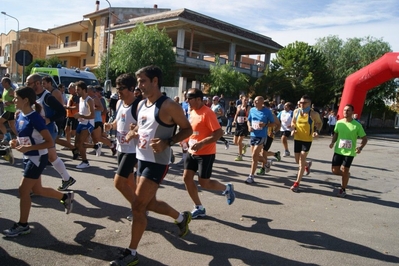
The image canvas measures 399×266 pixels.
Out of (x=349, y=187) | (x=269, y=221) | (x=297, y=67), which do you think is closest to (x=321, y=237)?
(x=269, y=221)

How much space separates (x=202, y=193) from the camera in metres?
6.91

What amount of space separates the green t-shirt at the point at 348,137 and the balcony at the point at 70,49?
38.0m

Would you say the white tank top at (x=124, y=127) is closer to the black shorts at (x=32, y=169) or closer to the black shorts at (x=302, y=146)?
the black shorts at (x=32, y=169)

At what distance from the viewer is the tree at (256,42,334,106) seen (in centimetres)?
3125

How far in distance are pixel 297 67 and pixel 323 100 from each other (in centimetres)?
470

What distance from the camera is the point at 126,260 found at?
367 cm

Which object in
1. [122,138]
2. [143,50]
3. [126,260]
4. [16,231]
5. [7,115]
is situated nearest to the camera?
[126,260]

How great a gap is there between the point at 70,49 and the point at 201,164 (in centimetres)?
4054

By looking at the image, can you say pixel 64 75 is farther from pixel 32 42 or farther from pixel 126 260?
pixel 32 42

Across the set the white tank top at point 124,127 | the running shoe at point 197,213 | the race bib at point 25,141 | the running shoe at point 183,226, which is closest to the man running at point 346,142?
Result: the running shoe at point 197,213

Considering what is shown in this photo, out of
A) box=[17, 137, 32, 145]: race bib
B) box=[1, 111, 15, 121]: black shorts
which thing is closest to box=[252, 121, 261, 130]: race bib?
box=[17, 137, 32, 145]: race bib

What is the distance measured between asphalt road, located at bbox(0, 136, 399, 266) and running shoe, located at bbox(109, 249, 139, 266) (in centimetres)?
17

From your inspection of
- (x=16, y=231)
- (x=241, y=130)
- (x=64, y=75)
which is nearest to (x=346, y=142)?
(x=241, y=130)

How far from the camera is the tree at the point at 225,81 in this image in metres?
26.1
